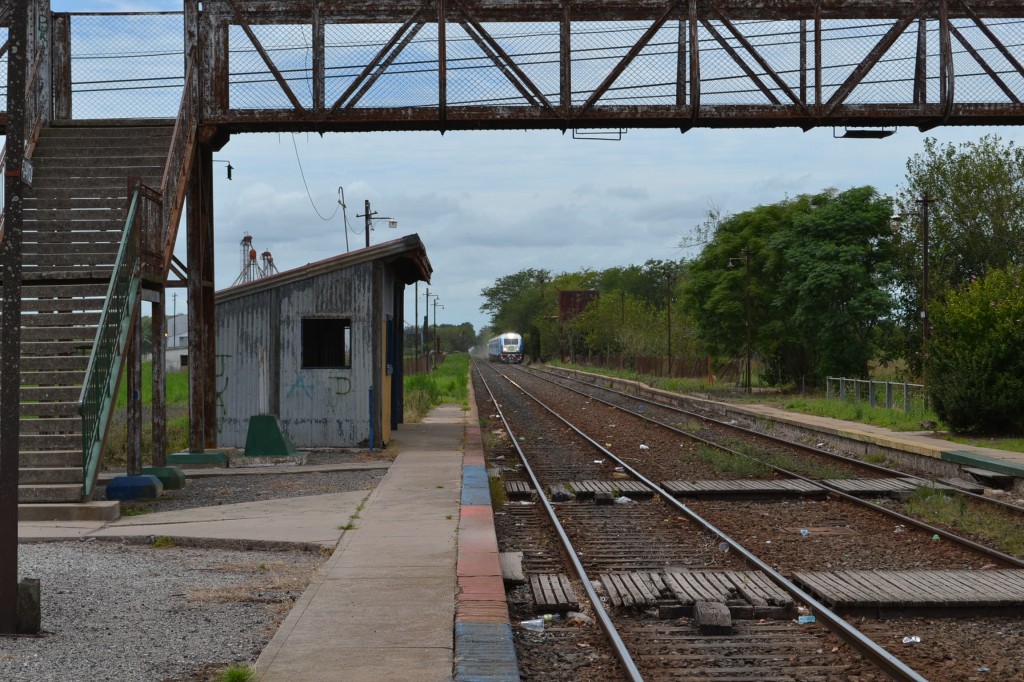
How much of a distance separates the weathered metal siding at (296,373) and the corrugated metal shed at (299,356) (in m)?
0.02

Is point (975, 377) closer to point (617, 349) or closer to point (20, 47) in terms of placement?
point (20, 47)

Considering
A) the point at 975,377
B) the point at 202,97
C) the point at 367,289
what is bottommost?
the point at 975,377

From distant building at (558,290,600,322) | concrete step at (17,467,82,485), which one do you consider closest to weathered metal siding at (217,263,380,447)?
concrete step at (17,467,82,485)

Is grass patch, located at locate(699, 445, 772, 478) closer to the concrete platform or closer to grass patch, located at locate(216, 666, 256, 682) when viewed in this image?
the concrete platform

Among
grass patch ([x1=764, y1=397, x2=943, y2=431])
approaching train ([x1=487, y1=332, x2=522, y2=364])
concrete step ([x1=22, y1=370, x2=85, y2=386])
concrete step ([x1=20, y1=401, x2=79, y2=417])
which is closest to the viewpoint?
concrete step ([x1=20, y1=401, x2=79, y2=417])

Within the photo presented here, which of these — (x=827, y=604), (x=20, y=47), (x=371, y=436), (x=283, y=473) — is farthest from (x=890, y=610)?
(x=371, y=436)

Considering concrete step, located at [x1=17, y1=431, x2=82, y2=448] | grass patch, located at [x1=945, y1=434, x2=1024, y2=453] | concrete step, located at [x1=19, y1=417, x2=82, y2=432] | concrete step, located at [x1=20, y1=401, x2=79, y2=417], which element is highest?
concrete step, located at [x1=20, y1=401, x2=79, y2=417]

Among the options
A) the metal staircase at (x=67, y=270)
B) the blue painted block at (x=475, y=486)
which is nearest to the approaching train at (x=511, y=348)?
the metal staircase at (x=67, y=270)

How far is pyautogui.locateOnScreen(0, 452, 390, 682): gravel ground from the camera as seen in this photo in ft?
20.4

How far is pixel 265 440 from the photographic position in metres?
18.0

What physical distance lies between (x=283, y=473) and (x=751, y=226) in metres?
32.3

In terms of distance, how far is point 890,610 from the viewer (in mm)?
7715

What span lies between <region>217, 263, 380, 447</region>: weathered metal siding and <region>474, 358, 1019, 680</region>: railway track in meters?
4.12

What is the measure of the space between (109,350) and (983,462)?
40.5 ft
